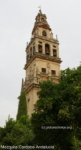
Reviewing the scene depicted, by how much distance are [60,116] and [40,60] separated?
97.9 feet

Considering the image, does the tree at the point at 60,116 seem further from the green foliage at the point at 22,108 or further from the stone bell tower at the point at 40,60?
the stone bell tower at the point at 40,60

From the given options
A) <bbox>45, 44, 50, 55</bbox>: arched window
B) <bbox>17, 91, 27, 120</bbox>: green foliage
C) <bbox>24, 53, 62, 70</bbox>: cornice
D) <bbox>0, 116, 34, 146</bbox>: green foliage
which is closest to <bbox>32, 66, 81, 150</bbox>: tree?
<bbox>0, 116, 34, 146</bbox>: green foliage

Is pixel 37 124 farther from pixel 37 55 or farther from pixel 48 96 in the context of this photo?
pixel 37 55

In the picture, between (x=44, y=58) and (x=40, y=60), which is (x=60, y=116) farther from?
(x=44, y=58)

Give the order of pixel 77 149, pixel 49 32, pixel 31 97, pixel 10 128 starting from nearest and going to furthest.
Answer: pixel 77 149, pixel 10 128, pixel 31 97, pixel 49 32

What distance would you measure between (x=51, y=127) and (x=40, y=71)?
28.0 metres

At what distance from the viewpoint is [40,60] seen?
4750 cm

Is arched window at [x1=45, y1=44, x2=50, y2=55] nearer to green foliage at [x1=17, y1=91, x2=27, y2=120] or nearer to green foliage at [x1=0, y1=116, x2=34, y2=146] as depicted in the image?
green foliage at [x1=17, y1=91, x2=27, y2=120]

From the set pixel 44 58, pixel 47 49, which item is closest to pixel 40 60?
pixel 44 58

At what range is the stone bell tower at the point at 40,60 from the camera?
44219 mm

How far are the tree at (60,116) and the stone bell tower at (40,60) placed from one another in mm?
22165

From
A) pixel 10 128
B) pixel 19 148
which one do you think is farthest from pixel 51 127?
pixel 10 128

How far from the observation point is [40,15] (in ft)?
189

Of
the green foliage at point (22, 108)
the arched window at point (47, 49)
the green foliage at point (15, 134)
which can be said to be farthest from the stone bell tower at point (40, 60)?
the green foliage at point (15, 134)
